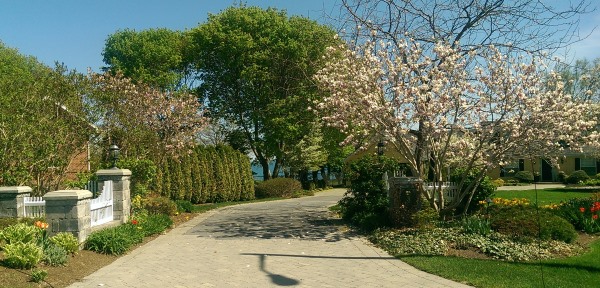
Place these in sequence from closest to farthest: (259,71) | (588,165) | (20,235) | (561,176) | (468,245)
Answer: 1. (20,235)
2. (468,245)
3. (259,71)
4. (561,176)
5. (588,165)

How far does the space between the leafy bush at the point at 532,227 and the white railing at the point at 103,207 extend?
8.11m

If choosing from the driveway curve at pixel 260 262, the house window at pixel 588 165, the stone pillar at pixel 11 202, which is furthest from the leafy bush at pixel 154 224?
the house window at pixel 588 165

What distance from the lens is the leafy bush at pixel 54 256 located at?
8.14 metres

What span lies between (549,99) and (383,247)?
4.66 meters

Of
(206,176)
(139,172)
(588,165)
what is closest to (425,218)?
(139,172)

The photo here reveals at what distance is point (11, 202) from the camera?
11.5 meters

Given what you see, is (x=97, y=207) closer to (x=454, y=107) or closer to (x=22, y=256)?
(x=22, y=256)

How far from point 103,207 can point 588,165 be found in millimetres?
45094

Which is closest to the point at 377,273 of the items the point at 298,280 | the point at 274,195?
the point at 298,280

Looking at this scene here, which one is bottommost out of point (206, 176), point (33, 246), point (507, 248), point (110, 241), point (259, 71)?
point (507, 248)

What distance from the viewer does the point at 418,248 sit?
32.7 feet

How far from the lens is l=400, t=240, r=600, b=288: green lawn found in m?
7.35

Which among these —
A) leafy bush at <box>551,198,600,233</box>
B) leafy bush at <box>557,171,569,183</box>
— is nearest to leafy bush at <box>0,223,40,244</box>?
A: leafy bush at <box>551,198,600,233</box>

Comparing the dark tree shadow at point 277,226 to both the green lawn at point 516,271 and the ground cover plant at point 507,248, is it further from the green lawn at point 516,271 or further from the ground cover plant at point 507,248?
the green lawn at point 516,271
